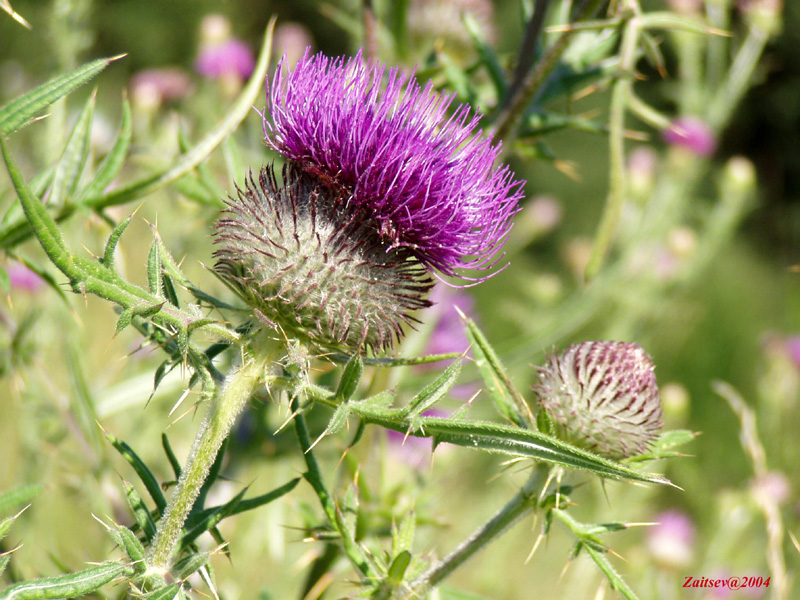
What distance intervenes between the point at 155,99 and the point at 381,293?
309 centimetres

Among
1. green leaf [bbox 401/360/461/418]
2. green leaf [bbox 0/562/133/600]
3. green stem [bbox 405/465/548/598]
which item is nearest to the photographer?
green leaf [bbox 0/562/133/600]

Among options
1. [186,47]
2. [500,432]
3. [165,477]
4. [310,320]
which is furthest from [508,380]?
[186,47]

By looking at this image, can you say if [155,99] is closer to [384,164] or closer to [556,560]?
[384,164]

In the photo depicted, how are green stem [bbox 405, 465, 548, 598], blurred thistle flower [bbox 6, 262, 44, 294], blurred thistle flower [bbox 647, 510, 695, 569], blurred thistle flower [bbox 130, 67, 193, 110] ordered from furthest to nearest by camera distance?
blurred thistle flower [bbox 130, 67, 193, 110]
blurred thistle flower [bbox 647, 510, 695, 569]
blurred thistle flower [bbox 6, 262, 44, 294]
green stem [bbox 405, 465, 548, 598]

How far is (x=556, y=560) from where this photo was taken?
636 cm

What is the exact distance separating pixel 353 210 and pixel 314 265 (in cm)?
15

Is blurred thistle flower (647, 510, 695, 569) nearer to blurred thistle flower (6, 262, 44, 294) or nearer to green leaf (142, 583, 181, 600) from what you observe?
green leaf (142, 583, 181, 600)

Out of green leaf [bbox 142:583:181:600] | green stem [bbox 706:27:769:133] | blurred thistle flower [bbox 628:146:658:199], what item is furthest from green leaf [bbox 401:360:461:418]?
green stem [bbox 706:27:769:133]

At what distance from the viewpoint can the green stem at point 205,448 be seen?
3.89 feet

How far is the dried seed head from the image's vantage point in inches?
51.1

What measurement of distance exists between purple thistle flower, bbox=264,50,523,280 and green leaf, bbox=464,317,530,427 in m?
0.13

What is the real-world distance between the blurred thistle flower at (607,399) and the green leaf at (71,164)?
3.73 feet

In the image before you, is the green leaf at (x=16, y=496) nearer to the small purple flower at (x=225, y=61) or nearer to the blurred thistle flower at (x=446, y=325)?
the blurred thistle flower at (x=446, y=325)

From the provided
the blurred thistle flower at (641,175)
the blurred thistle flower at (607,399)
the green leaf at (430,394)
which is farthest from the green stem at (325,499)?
the blurred thistle flower at (641,175)
